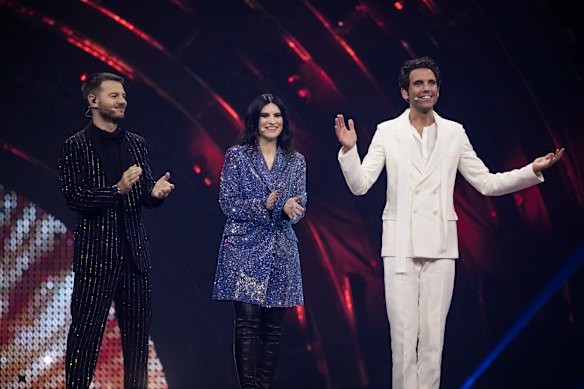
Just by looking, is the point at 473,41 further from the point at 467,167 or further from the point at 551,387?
the point at 551,387

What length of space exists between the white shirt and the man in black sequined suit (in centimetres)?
114

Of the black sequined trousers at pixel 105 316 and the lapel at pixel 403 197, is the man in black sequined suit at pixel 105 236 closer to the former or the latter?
the black sequined trousers at pixel 105 316

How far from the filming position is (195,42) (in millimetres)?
5090

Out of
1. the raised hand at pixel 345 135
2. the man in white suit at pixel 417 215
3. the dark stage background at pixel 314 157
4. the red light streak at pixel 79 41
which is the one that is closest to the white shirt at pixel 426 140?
the man in white suit at pixel 417 215

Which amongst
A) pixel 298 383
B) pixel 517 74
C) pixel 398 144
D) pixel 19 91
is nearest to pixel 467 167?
pixel 398 144

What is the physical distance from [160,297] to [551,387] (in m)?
2.40

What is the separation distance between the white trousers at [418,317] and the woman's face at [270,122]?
828 mm

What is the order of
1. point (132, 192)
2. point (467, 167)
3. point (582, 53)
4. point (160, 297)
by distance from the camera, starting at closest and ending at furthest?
1. point (132, 192)
2. point (467, 167)
3. point (582, 53)
4. point (160, 297)

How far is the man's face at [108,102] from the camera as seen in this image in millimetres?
3729

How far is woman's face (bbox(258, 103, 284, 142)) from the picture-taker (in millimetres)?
4078

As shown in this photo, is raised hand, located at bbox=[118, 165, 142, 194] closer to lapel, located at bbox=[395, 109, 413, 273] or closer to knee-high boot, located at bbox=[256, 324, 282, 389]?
knee-high boot, located at bbox=[256, 324, 282, 389]

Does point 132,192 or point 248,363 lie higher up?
point 132,192

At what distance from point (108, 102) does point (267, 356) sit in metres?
1.36

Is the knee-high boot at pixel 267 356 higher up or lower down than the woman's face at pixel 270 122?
lower down
